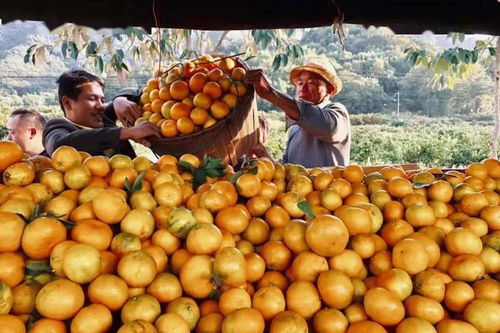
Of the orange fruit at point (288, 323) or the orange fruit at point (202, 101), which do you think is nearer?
the orange fruit at point (288, 323)

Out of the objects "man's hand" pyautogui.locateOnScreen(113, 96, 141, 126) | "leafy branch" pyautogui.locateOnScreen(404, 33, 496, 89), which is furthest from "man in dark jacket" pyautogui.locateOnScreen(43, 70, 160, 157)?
"leafy branch" pyautogui.locateOnScreen(404, 33, 496, 89)

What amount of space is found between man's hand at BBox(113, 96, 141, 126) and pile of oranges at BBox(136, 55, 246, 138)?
0.08 m

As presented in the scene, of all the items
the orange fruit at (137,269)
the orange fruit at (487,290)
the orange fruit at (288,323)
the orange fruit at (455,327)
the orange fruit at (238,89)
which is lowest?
the orange fruit at (455,327)

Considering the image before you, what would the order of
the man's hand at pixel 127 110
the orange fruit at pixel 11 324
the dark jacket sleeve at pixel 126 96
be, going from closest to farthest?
1. the orange fruit at pixel 11 324
2. the man's hand at pixel 127 110
3. the dark jacket sleeve at pixel 126 96

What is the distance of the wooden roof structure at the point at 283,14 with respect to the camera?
8.09 feet

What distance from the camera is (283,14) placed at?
263 cm

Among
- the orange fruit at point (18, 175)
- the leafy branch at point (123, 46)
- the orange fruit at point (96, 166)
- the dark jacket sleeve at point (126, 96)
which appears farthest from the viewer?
the leafy branch at point (123, 46)

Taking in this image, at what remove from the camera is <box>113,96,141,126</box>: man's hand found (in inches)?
122

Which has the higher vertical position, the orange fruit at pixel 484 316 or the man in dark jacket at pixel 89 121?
the man in dark jacket at pixel 89 121

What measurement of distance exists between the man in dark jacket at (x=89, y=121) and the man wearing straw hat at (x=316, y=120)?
1.13 m

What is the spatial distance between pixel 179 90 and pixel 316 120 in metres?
1.17

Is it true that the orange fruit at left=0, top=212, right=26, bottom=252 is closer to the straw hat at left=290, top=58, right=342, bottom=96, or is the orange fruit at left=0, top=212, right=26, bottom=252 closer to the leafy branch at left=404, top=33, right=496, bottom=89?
the straw hat at left=290, top=58, right=342, bottom=96

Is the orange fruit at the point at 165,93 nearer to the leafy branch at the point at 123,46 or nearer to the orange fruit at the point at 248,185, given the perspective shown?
the orange fruit at the point at 248,185

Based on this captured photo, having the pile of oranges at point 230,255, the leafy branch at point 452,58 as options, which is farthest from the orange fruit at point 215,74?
the leafy branch at point 452,58
